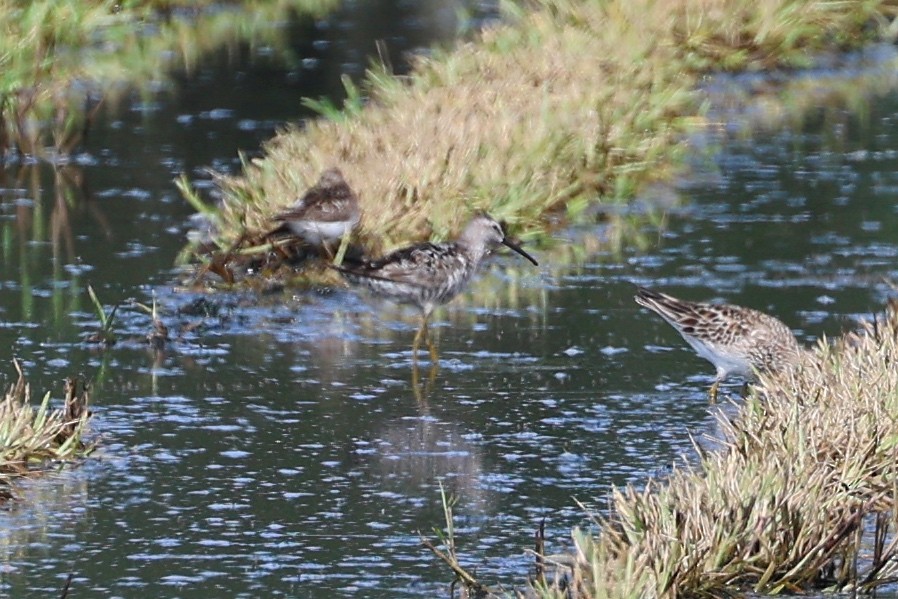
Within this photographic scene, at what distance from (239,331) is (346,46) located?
11518 mm

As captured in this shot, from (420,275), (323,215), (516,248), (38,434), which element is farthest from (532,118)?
(38,434)

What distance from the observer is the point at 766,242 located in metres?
14.0

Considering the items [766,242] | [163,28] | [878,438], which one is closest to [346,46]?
[163,28]

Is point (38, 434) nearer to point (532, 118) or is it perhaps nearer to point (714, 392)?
point (714, 392)

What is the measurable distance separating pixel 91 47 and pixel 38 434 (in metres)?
13.9

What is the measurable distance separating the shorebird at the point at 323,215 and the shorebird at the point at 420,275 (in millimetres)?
1177

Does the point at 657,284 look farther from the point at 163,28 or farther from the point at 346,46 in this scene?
the point at 163,28

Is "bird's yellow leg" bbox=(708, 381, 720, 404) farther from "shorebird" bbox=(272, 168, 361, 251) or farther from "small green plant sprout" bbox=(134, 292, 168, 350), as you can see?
"shorebird" bbox=(272, 168, 361, 251)

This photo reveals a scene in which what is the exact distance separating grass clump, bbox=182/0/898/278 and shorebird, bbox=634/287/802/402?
336 centimetres

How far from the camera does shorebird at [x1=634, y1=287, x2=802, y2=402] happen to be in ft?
33.7

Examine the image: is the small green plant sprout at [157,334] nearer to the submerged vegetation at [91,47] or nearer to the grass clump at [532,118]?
the grass clump at [532,118]

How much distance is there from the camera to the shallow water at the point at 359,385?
7836 mm

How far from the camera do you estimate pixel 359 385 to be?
10.5 meters

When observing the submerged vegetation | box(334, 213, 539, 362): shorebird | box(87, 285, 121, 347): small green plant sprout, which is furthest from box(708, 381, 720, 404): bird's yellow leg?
the submerged vegetation
